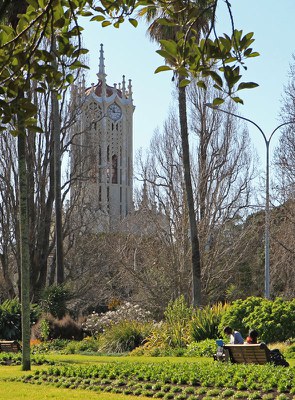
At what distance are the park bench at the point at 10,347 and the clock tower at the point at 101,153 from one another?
546 inches

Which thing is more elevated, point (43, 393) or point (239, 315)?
point (239, 315)

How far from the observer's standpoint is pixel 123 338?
86.9 ft

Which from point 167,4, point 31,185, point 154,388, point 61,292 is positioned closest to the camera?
point 167,4

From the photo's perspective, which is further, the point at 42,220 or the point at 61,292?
the point at 42,220

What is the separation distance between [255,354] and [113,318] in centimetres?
1388

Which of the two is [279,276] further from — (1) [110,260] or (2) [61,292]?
(2) [61,292]

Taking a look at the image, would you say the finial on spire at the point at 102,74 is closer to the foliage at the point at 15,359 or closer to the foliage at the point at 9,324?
the foliage at the point at 9,324

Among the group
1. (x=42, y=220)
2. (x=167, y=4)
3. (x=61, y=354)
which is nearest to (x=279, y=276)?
(x=42, y=220)

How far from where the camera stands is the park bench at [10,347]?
25.2 m

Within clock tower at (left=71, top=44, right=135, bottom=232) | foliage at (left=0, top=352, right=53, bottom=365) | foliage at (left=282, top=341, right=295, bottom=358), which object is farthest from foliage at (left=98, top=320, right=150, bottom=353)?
clock tower at (left=71, top=44, right=135, bottom=232)

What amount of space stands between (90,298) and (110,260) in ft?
7.35

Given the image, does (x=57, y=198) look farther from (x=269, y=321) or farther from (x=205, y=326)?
(x=269, y=321)

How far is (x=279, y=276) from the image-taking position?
4294 centimetres

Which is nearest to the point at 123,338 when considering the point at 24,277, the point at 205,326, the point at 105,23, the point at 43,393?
the point at 205,326
